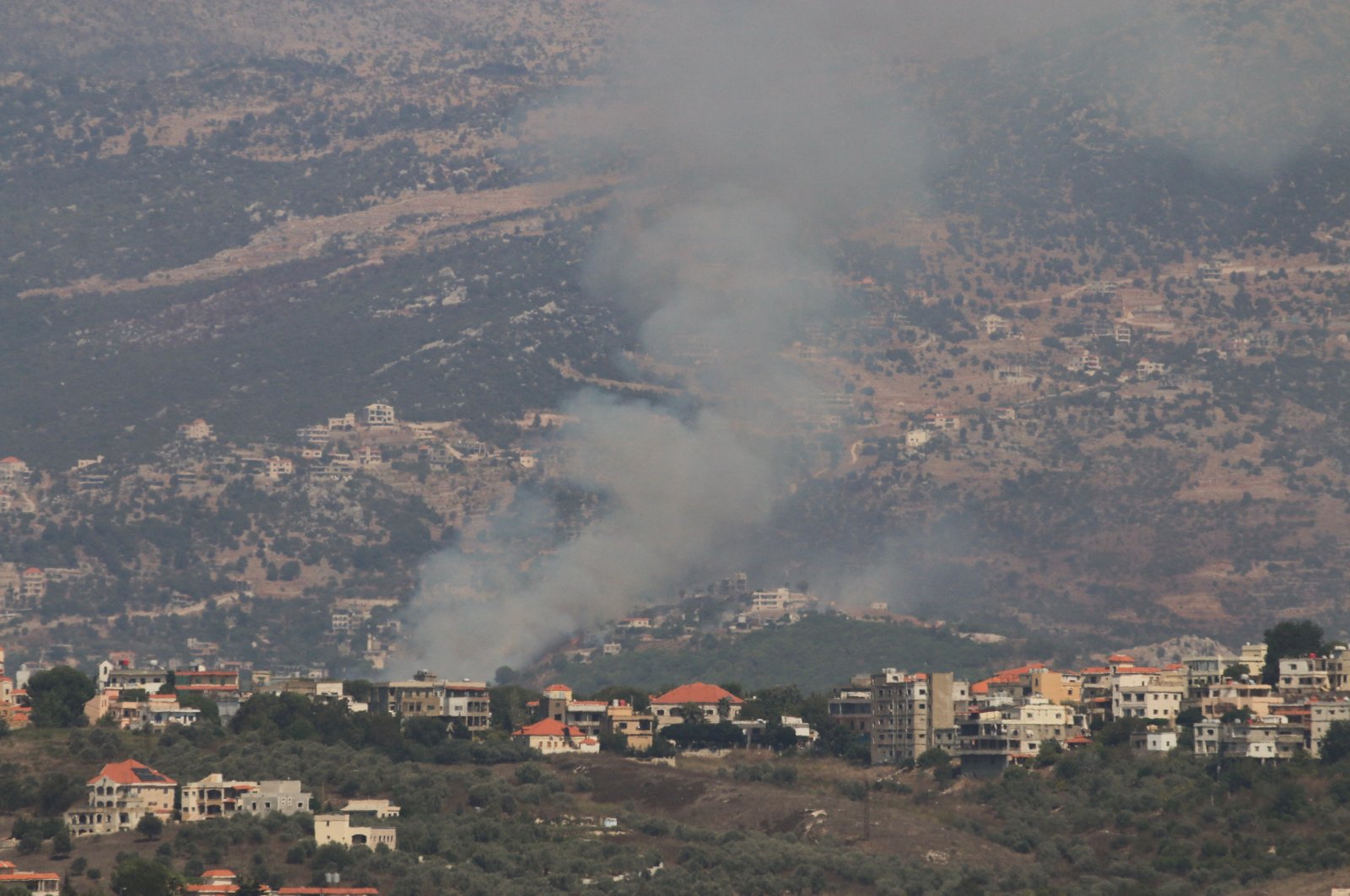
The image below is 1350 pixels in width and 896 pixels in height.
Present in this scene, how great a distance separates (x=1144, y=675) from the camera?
161m

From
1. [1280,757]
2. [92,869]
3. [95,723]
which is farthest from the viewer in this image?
[95,723]

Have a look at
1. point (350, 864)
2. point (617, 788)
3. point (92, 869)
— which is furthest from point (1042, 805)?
point (92, 869)

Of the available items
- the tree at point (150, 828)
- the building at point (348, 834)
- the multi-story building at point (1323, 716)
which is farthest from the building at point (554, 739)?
the multi-story building at point (1323, 716)

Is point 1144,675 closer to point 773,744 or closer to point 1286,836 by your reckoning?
point 773,744

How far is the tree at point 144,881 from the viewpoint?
395 ft

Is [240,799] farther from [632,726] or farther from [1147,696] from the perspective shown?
[1147,696]

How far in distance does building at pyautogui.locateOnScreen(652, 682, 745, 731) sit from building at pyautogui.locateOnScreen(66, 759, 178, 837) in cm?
3272

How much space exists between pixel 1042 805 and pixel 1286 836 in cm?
1285

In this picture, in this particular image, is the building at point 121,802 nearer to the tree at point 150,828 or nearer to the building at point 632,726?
the tree at point 150,828

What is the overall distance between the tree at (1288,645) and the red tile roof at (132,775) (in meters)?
49.5

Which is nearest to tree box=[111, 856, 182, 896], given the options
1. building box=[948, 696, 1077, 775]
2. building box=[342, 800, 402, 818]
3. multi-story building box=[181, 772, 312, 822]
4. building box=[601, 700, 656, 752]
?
multi-story building box=[181, 772, 312, 822]

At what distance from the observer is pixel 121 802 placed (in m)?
137

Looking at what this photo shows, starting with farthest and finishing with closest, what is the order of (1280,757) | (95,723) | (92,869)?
(95,723)
(1280,757)
(92,869)

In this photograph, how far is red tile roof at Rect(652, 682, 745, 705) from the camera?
171250mm
